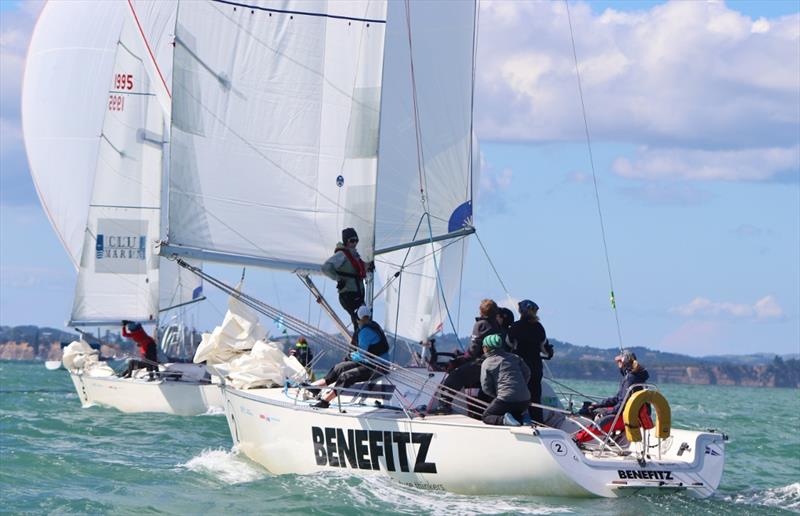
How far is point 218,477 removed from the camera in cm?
1501

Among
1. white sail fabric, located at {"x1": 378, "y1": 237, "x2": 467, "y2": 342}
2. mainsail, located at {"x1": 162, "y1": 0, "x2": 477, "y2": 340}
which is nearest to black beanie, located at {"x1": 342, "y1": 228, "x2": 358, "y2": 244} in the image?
mainsail, located at {"x1": 162, "y1": 0, "x2": 477, "y2": 340}

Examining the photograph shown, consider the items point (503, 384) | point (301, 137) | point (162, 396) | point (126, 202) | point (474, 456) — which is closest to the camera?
point (474, 456)

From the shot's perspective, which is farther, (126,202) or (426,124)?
(126,202)

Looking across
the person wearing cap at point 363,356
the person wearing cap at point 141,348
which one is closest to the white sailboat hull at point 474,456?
the person wearing cap at point 363,356

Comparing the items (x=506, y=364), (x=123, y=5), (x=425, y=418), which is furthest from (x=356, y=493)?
(x=123, y=5)

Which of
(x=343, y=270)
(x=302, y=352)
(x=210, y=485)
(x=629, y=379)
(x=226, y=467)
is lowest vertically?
(x=210, y=485)

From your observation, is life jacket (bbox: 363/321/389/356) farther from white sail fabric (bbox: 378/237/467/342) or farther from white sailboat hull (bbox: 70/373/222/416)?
white sail fabric (bbox: 378/237/467/342)

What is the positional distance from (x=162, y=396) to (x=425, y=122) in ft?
39.7

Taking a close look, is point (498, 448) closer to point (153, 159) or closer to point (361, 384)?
point (361, 384)

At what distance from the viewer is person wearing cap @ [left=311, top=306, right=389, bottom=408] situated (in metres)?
14.0

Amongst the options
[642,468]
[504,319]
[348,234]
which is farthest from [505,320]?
[642,468]

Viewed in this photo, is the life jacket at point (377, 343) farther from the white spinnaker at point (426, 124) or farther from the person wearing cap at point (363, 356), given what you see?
the white spinnaker at point (426, 124)

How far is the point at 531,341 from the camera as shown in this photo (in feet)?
44.2

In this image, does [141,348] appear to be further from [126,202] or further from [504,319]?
[504,319]
